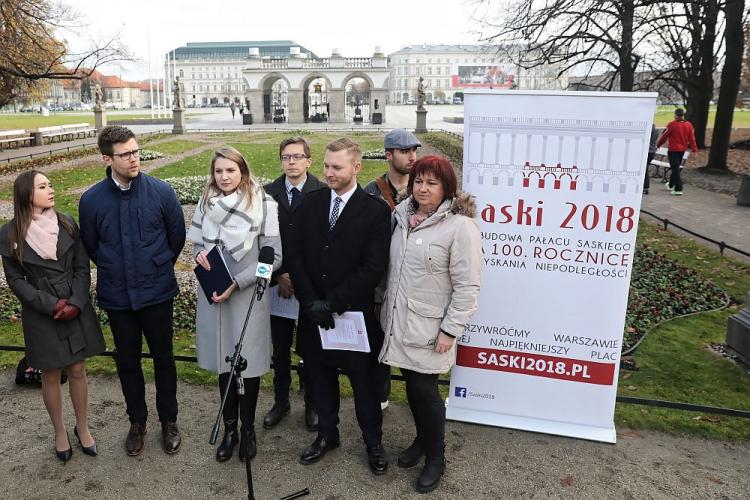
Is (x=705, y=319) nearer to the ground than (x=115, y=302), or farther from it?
nearer to the ground

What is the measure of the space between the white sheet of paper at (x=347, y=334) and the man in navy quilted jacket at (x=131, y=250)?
1123 mm

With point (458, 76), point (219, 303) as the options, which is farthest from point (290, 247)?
point (458, 76)

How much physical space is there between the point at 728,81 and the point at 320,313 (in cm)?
1989

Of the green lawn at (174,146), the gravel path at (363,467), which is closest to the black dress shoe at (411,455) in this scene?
the gravel path at (363,467)

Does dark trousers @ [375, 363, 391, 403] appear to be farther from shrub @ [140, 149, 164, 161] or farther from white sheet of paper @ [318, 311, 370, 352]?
shrub @ [140, 149, 164, 161]

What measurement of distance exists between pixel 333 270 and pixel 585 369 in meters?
1.92

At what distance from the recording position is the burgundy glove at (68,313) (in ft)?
12.0

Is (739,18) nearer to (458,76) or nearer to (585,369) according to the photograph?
(585,369)

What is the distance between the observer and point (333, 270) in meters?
3.63

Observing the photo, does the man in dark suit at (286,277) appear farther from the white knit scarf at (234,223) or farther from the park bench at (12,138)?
the park bench at (12,138)

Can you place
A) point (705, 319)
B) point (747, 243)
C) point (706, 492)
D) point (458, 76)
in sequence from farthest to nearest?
point (458, 76) < point (747, 243) < point (705, 319) < point (706, 492)

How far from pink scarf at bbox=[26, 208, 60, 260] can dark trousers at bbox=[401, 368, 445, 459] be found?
7.50ft

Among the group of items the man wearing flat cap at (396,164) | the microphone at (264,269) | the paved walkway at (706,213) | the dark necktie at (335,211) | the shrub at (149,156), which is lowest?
the paved walkway at (706,213)

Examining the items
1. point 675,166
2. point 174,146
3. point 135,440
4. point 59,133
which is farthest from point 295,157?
point 59,133
